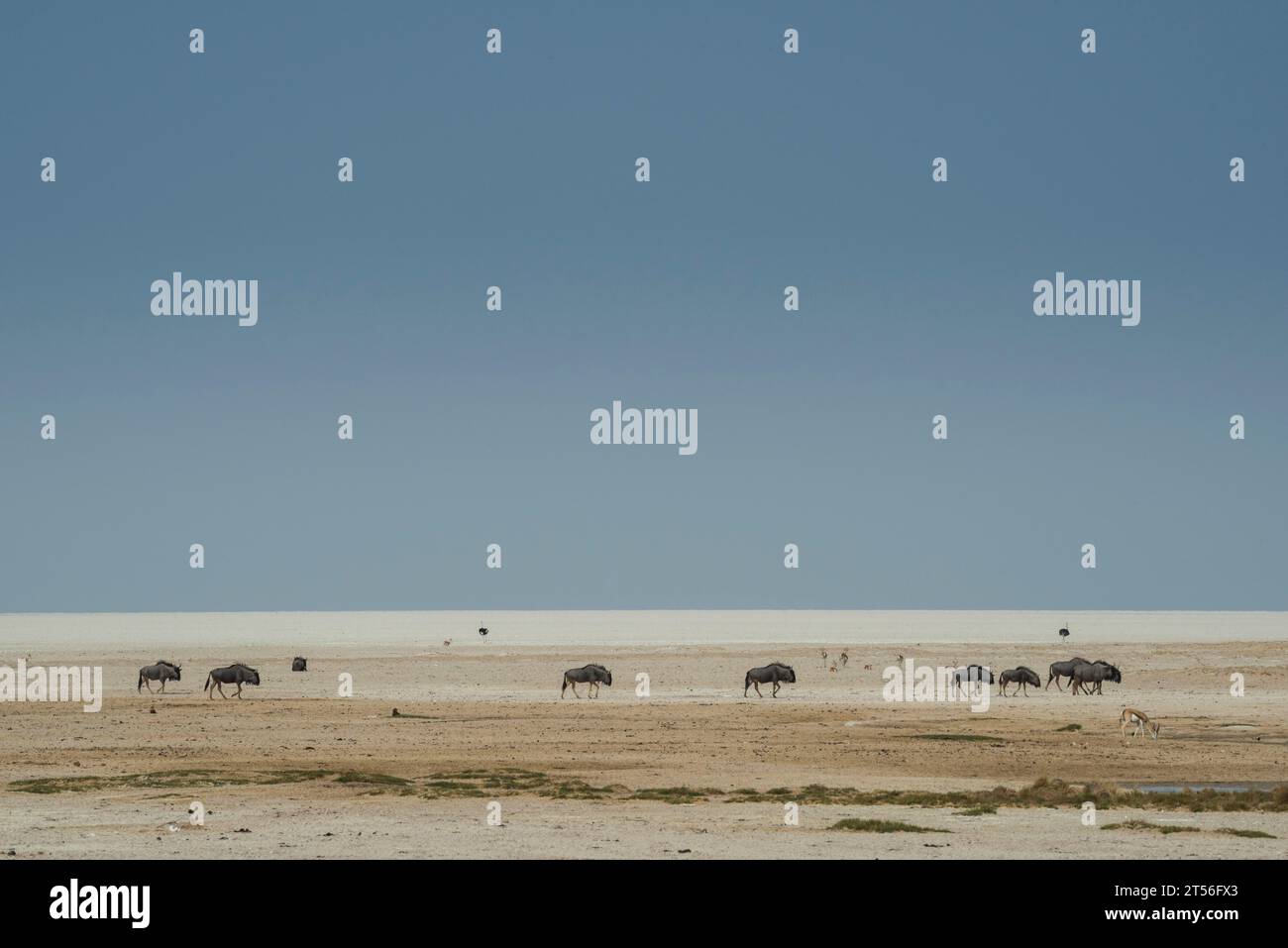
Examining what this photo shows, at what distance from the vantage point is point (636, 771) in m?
32.5

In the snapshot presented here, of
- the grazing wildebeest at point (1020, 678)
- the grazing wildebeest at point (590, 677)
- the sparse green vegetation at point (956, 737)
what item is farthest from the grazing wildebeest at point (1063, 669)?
the sparse green vegetation at point (956, 737)

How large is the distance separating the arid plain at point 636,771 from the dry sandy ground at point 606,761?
0.11 meters

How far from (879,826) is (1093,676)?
3691 centimetres

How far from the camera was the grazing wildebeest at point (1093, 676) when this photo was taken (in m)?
57.3

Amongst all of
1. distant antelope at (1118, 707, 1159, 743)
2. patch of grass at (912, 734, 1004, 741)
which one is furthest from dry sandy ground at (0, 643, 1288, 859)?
distant antelope at (1118, 707, 1159, 743)

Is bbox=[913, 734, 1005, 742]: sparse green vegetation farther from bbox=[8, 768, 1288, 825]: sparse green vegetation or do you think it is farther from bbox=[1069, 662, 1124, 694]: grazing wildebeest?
bbox=[1069, 662, 1124, 694]: grazing wildebeest

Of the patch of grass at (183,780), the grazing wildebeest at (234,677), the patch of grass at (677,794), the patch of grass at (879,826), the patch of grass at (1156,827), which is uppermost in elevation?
the grazing wildebeest at (234,677)

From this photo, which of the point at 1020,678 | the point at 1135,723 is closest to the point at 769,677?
the point at 1020,678

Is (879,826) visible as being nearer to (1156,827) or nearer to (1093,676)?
(1156,827)

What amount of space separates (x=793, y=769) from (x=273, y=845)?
46.6 feet

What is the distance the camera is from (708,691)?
194 feet

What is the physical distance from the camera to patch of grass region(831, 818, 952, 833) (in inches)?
906
